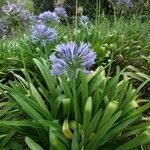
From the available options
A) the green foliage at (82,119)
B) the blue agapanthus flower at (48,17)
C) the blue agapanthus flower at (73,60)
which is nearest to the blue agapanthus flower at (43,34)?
the green foliage at (82,119)

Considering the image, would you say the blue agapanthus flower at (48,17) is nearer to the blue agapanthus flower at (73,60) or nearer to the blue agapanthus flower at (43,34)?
the blue agapanthus flower at (43,34)

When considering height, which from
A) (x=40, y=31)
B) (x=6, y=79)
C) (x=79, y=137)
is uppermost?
(x=40, y=31)

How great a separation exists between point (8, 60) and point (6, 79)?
305 millimetres

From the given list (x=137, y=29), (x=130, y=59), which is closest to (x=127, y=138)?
(x=130, y=59)

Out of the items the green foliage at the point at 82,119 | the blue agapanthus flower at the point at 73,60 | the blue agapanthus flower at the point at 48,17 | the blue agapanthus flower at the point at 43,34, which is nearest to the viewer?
the blue agapanthus flower at the point at 73,60

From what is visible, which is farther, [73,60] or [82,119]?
[82,119]

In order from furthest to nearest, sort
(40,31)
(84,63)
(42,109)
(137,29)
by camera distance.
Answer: (137,29) < (40,31) < (42,109) < (84,63)

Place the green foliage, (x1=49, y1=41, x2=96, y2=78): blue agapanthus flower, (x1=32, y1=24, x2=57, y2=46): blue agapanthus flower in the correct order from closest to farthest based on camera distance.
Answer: (x1=49, y1=41, x2=96, y2=78): blue agapanthus flower < the green foliage < (x1=32, y1=24, x2=57, y2=46): blue agapanthus flower

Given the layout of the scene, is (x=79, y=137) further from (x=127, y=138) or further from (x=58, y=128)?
(x=127, y=138)

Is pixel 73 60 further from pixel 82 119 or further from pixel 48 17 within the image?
pixel 48 17

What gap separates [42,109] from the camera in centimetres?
342

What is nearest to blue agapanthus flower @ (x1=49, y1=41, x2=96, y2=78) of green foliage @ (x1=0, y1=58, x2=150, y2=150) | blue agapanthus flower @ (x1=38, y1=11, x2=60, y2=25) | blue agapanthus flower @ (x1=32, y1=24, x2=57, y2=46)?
green foliage @ (x1=0, y1=58, x2=150, y2=150)

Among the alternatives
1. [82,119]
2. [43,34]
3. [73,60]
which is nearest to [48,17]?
[43,34]

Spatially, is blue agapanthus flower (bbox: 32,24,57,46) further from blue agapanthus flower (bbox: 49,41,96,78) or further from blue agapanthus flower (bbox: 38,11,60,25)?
blue agapanthus flower (bbox: 49,41,96,78)
